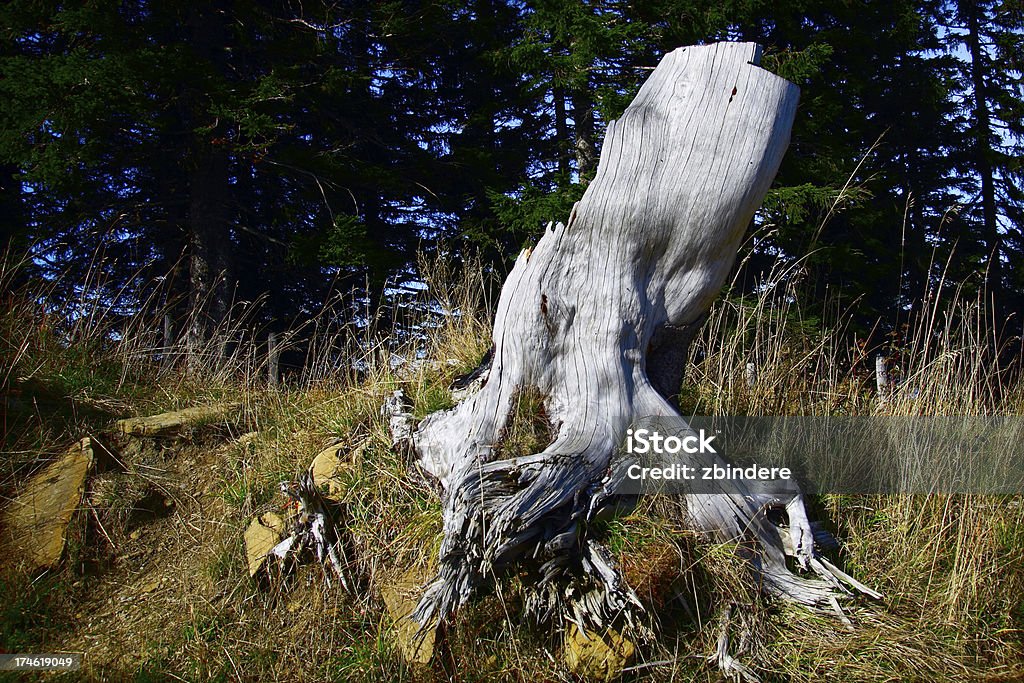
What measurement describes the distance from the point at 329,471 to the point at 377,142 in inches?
224

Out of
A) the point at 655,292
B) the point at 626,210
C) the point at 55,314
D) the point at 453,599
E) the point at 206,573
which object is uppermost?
the point at 626,210

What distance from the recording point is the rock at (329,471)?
11.2ft

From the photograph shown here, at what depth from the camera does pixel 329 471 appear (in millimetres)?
3537

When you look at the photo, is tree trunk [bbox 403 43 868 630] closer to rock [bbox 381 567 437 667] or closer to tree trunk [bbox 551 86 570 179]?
rock [bbox 381 567 437 667]

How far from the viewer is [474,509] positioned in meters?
2.78

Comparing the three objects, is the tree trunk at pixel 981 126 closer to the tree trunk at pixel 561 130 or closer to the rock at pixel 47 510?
the tree trunk at pixel 561 130

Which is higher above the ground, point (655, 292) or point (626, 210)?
point (626, 210)

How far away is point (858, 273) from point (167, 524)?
26.5 ft

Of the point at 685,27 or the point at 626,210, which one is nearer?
the point at 626,210

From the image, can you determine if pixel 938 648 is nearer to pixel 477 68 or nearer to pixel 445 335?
pixel 445 335

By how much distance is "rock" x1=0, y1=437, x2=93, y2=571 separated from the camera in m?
3.49

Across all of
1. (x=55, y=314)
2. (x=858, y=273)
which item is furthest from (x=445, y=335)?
(x=858, y=273)

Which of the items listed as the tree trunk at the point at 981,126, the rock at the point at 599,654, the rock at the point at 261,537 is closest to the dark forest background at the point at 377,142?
the tree trunk at the point at 981,126

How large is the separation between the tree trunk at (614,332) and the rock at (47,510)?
1.82 meters
